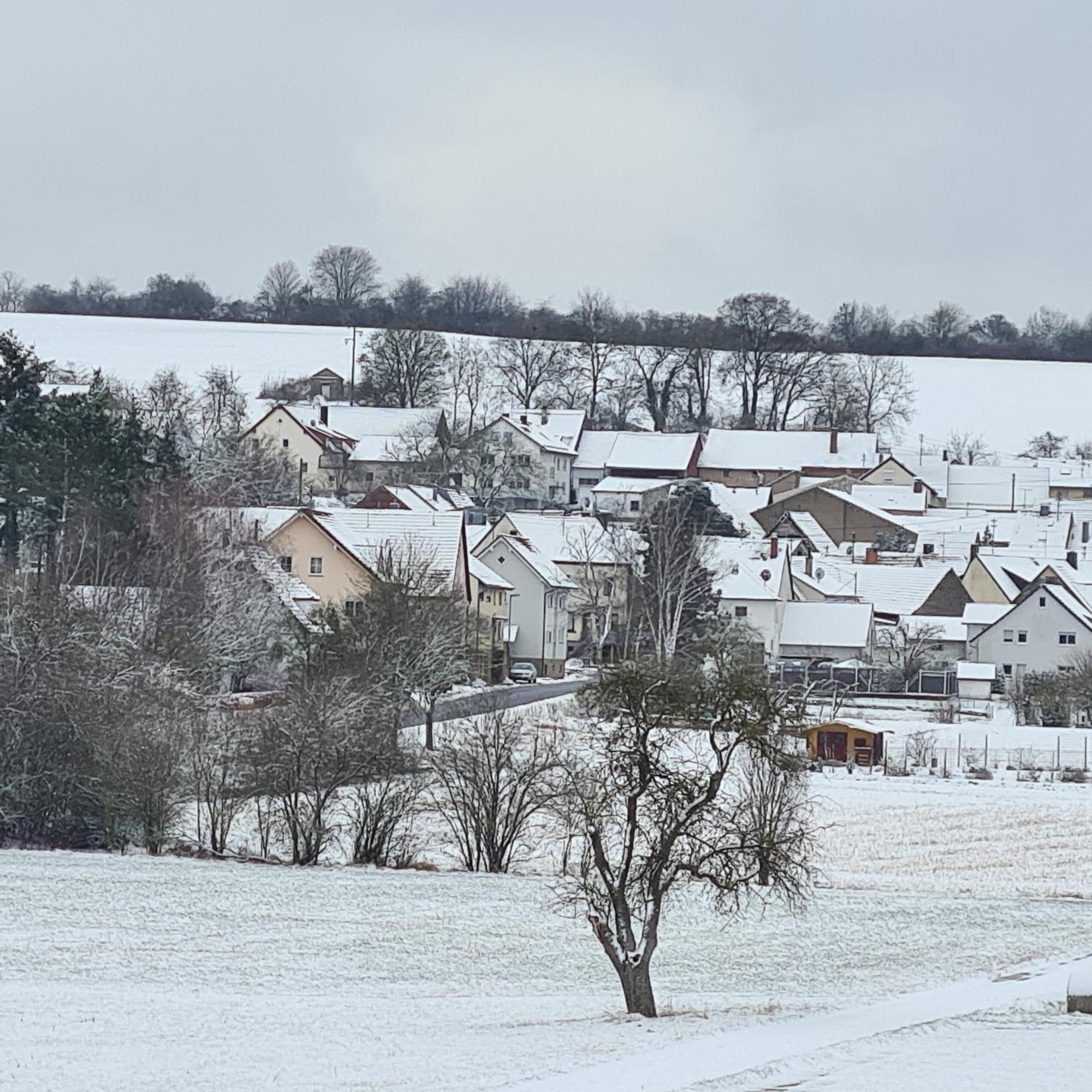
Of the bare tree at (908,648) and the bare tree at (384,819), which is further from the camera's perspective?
the bare tree at (908,648)

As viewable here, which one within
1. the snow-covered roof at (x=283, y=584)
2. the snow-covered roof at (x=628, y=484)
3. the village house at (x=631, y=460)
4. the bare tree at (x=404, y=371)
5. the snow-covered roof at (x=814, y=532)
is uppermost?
the bare tree at (x=404, y=371)

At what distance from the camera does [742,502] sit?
333ft

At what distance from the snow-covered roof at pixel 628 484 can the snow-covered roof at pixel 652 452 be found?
1.04 metres

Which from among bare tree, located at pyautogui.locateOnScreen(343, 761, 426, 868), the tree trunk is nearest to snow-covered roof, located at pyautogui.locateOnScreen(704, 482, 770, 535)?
bare tree, located at pyautogui.locateOnScreen(343, 761, 426, 868)

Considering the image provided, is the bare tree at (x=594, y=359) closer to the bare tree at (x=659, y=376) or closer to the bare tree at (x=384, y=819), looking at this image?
the bare tree at (x=659, y=376)

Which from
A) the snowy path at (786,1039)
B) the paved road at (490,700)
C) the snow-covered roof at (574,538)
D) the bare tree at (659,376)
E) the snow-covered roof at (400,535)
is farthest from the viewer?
the bare tree at (659,376)

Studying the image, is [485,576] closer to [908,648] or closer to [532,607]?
[532,607]

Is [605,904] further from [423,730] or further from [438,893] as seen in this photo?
[423,730]

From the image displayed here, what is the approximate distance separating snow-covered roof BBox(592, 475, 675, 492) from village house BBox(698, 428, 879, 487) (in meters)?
4.78

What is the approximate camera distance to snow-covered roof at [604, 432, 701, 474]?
4218 inches

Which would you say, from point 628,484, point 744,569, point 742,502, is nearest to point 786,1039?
point 744,569

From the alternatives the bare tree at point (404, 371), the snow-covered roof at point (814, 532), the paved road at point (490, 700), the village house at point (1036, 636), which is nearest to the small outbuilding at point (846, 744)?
the paved road at point (490, 700)

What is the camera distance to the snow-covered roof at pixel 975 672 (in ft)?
211

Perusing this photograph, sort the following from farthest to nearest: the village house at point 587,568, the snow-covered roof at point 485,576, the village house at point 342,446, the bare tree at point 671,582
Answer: the village house at point 342,446, the village house at point 587,568, the bare tree at point 671,582, the snow-covered roof at point 485,576
